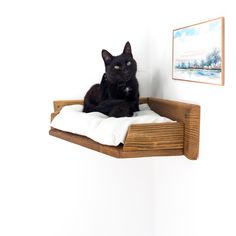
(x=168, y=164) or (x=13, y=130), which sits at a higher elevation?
(x=13, y=130)

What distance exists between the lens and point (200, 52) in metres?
0.81

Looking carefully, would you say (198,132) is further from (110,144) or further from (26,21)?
(26,21)

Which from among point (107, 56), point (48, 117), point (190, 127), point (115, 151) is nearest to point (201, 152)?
point (190, 127)

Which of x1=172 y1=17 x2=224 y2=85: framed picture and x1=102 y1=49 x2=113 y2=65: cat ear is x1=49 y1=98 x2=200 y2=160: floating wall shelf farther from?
x1=102 y1=49 x2=113 y2=65: cat ear

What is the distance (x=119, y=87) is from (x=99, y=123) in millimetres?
143

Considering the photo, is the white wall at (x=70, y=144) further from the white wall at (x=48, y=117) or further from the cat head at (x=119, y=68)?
the cat head at (x=119, y=68)

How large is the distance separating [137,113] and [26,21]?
1.39ft

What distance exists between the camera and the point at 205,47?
0.79 metres

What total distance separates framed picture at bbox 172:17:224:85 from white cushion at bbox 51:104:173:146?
136 mm

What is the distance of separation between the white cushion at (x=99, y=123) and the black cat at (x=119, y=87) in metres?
0.03

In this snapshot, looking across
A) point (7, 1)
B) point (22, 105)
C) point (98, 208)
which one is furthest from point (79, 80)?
point (98, 208)

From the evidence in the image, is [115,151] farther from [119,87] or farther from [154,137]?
[119,87]

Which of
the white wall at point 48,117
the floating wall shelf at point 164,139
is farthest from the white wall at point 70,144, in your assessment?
the floating wall shelf at point 164,139

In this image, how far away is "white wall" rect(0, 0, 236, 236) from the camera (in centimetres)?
103
